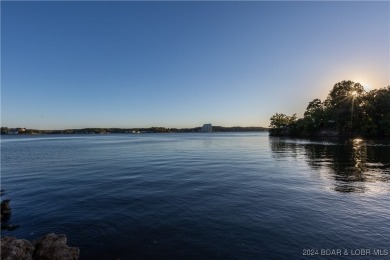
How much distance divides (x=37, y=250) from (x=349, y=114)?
140m

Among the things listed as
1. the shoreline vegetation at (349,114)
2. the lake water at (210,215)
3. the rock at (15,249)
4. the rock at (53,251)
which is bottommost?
the lake water at (210,215)

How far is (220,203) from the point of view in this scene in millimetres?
17062

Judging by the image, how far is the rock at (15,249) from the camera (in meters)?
8.85

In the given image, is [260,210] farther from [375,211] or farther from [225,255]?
[375,211]

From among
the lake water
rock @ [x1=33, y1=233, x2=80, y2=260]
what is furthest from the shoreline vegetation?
rock @ [x1=33, y1=233, x2=80, y2=260]

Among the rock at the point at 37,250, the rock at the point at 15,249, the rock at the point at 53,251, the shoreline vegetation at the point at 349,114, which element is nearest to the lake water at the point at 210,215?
the rock at the point at 53,251

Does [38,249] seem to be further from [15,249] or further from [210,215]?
[210,215]

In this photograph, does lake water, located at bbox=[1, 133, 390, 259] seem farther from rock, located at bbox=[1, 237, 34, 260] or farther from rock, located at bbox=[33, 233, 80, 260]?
rock, located at bbox=[1, 237, 34, 260]

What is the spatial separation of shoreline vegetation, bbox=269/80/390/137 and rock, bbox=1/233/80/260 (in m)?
130

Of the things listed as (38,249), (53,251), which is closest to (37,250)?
(38,249)

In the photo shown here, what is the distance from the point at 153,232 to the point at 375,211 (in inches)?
562

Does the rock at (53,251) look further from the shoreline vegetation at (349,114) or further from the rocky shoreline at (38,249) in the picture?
the shoreline vegetation at (349,114)

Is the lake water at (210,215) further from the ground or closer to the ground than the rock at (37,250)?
closer to the ground

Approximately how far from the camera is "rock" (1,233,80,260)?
9.00 metres
